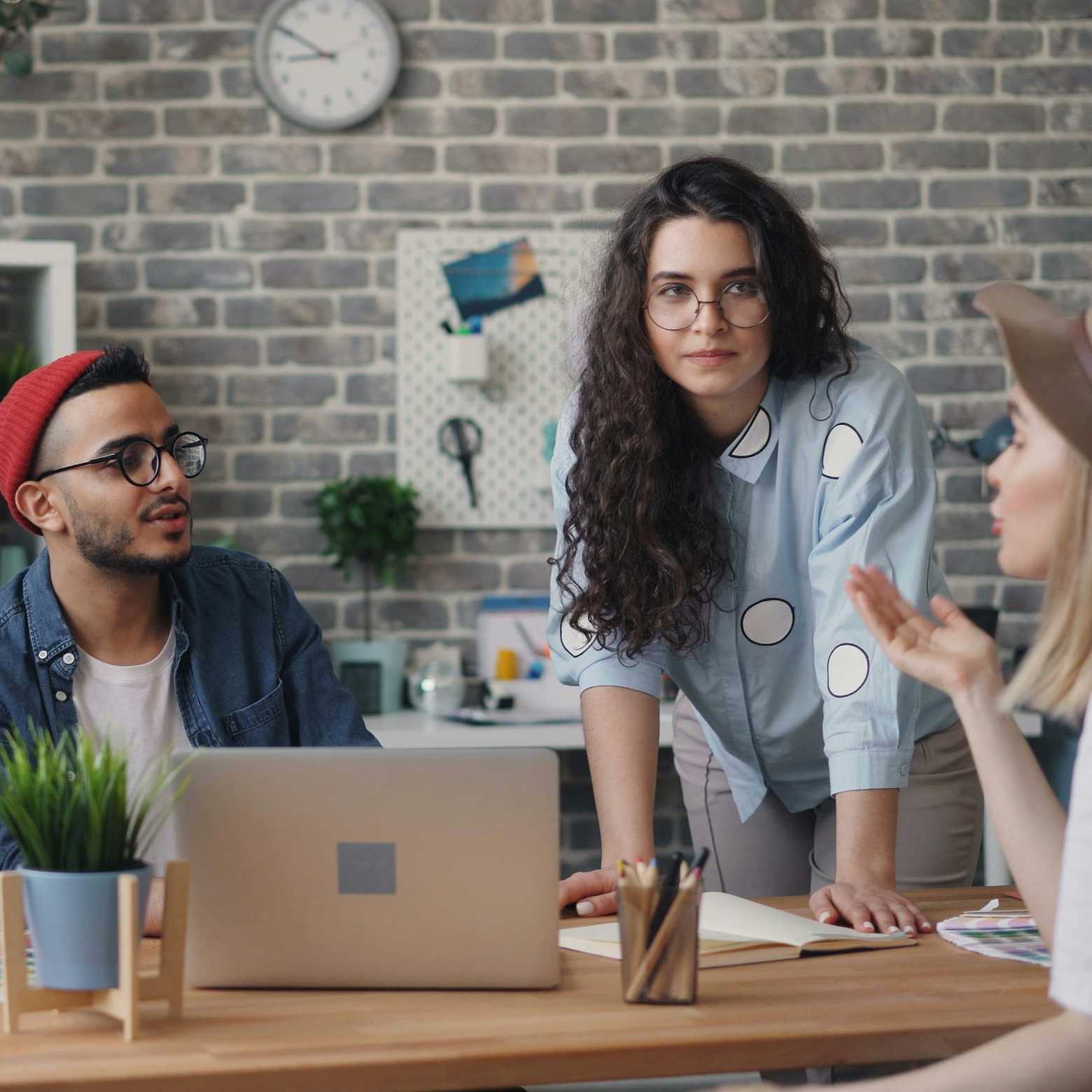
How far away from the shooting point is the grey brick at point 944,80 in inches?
149

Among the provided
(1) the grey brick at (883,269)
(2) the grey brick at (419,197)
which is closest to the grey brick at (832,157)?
(1) the grey brick at (883,269)

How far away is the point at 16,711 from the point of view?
1.78 metres

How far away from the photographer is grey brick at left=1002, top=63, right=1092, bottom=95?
3.81 metres

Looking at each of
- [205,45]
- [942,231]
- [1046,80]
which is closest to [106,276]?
[205,45]

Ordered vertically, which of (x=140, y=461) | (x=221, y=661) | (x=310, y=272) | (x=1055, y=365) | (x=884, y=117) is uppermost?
(x=884, y=117)

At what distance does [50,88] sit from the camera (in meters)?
3.62

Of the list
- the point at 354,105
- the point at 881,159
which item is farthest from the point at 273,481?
the point at 881,159

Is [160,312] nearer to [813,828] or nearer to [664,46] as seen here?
[664,46]

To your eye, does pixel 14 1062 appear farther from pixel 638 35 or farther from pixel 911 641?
pixel 638 35

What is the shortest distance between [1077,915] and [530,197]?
2989 mm

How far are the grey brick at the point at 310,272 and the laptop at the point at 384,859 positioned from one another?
2.62 m

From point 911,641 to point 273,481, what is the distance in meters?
2.61

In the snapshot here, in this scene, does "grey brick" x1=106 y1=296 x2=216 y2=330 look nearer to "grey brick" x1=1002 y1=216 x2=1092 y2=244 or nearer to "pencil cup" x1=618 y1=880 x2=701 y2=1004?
"grey brick" x1=1002 y1=216 x2=1092 y2=244

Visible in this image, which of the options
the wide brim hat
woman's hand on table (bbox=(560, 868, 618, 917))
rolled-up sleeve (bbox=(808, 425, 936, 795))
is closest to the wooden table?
woman's hand on table (bbox=(560, 868, 618, 917))
